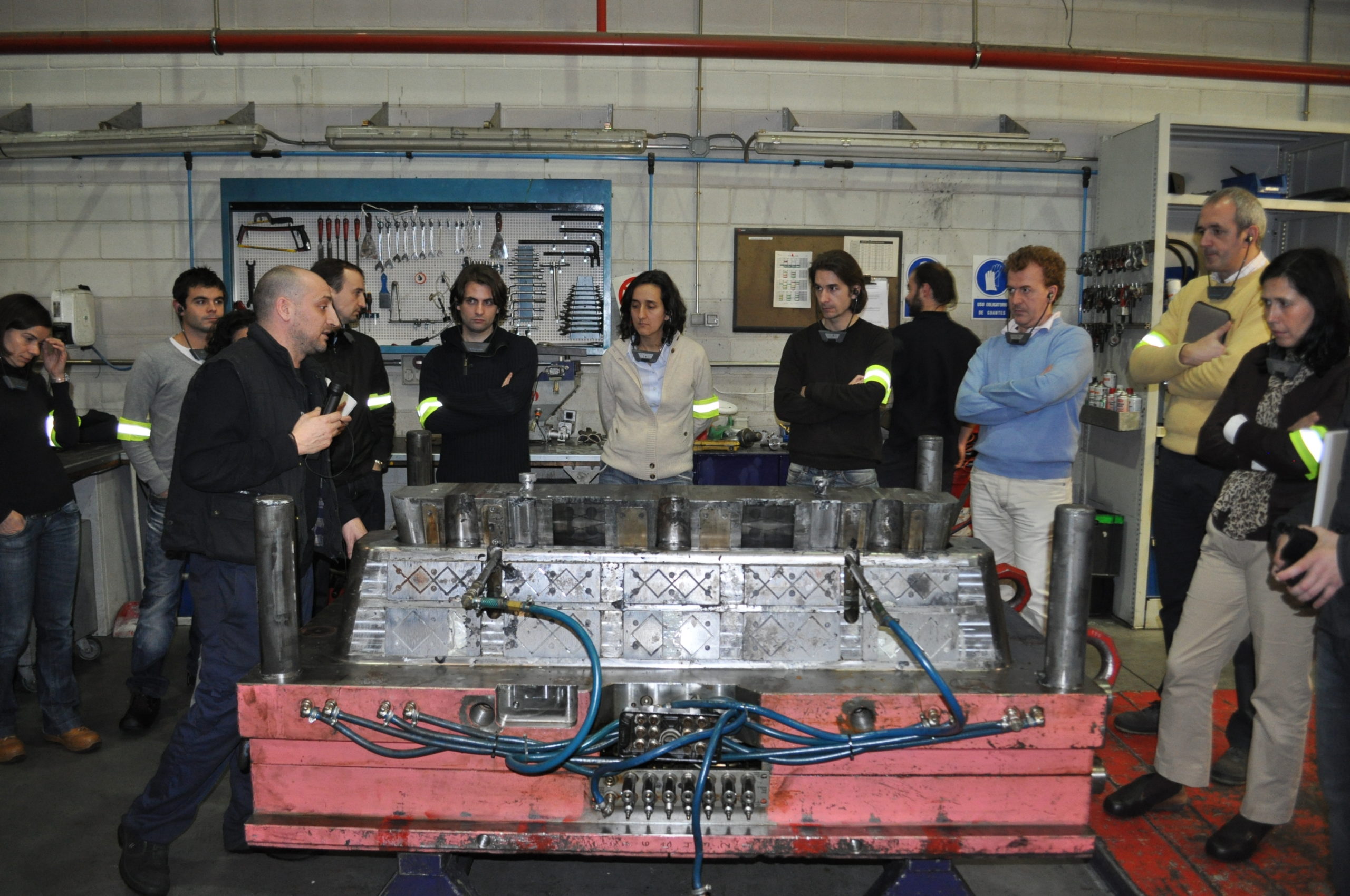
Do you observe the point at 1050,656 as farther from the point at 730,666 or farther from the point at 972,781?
the point at 730,666

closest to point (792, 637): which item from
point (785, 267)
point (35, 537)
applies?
point (35, 537)

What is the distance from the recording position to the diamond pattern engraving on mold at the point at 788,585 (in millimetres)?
1874

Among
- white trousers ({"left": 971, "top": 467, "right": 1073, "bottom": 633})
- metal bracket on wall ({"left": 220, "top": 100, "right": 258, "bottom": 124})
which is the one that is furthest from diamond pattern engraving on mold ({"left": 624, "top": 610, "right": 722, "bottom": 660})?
metal bracket on wall ({"left": 220, "top": 100, "right": 258, "bottom": 124})

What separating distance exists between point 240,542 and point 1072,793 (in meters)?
1.95

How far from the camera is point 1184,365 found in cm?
304

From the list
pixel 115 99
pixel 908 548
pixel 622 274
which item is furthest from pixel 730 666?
pixel 115 99

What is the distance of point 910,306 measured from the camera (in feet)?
13.5

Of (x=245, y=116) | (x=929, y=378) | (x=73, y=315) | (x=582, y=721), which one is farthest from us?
(x=245, y=116)

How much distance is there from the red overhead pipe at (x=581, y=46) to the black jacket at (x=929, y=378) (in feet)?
5.31

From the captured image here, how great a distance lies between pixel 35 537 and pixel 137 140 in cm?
241

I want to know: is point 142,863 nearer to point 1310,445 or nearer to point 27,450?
point 27,450

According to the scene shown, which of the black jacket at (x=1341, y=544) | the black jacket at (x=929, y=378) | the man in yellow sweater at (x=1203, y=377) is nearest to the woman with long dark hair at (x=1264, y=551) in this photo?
the black jacket at (x=1341, y=544)

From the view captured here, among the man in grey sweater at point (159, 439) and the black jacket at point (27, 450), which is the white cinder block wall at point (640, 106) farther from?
the black jacket at point (27, 450)

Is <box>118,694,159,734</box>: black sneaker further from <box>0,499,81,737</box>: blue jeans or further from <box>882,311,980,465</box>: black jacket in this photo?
<box>882,311,980,465</box>: black jacket
